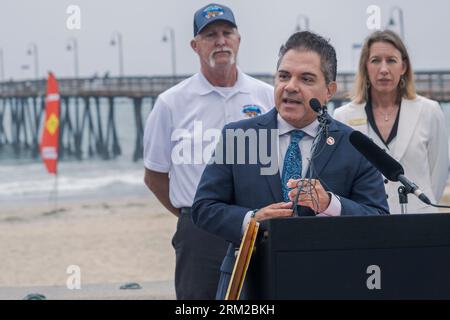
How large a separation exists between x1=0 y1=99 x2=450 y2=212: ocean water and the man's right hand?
25.8 m

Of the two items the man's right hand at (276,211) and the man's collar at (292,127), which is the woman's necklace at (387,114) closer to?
the man's collar at (292,127)

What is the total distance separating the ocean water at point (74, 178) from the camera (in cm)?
3525

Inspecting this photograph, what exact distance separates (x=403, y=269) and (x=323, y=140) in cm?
74

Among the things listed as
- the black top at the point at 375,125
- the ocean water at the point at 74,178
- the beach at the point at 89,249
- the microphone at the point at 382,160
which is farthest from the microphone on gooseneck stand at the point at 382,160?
the ocean water at the point at 74,178

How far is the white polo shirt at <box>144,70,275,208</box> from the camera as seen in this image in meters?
4.93

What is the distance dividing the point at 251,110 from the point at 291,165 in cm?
159

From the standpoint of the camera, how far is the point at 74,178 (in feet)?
144

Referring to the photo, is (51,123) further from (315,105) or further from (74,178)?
(315,105)

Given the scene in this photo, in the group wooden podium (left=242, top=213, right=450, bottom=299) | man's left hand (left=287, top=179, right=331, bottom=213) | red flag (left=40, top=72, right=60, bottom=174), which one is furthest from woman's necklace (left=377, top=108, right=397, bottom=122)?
red flag (left=40, top=72, right=60, bottom=174)

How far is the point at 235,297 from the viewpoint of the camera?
2695mm

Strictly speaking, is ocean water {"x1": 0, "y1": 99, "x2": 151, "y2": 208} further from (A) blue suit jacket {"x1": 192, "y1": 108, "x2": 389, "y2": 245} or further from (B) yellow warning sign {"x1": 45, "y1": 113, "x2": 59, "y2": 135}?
(A) blue suit jacket {"x1": 192, "y1": 108, "x2": 389, "y2": 245}

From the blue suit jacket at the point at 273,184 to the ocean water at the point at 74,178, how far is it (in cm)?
2541

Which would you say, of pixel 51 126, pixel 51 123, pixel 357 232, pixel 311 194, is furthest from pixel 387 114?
pixel 51 123

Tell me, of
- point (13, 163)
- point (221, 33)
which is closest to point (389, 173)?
point (221, 33)
